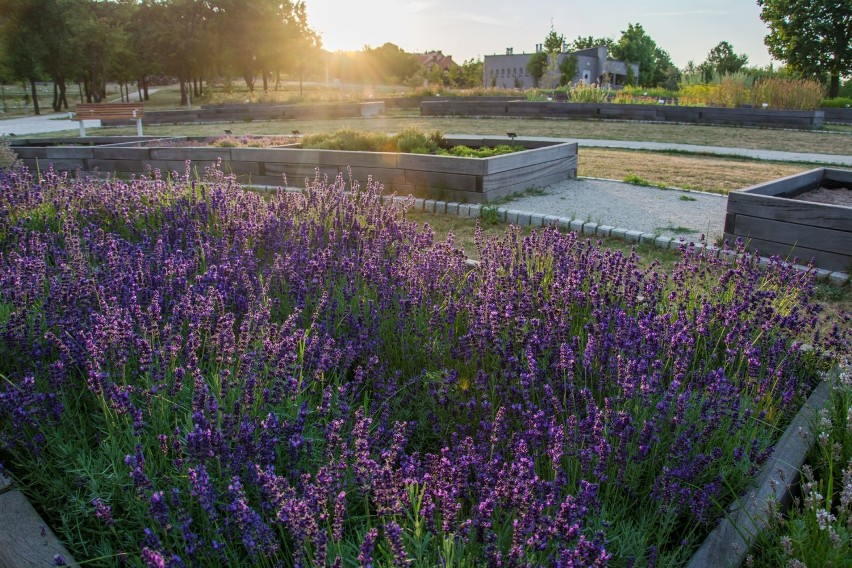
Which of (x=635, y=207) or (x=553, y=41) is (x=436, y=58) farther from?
(x=635, y=207)

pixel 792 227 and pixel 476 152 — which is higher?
pixel 476 152

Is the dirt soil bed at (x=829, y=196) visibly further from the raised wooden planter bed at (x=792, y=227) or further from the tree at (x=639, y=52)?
the tree at (x=639, y=52)

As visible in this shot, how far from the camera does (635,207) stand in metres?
7.39

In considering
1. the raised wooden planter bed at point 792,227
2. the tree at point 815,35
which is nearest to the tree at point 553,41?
the tree at point 815,35

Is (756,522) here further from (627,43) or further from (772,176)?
(627,43)

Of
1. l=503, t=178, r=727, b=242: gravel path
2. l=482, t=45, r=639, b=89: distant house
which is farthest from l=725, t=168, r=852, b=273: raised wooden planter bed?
l=482, t=45, r=639, b=89: distant house

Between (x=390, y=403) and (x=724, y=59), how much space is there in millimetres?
92758

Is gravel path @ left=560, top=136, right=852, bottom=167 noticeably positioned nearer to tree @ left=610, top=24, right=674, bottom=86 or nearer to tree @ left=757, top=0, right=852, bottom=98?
tree @ left=757, top=0, right=852, bottom=98

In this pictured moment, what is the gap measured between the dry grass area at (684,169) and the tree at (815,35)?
27632mm

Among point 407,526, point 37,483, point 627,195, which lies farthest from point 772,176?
point 37,483

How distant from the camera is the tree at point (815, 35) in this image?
33.3 meters

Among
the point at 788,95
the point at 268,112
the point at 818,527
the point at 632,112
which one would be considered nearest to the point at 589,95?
the point at 632,112

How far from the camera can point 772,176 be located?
9484mm

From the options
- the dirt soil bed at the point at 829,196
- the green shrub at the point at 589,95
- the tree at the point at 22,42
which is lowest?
the dirt soil bed at the point at 829,196
